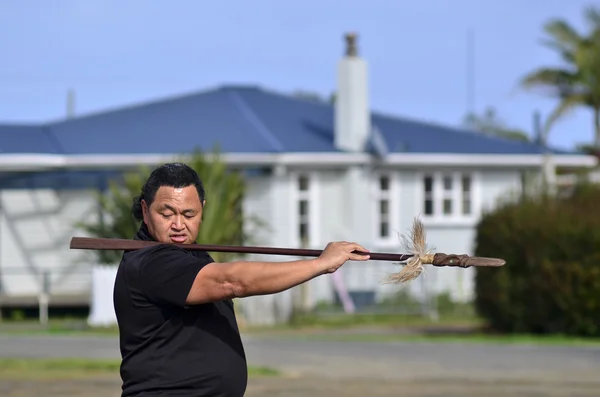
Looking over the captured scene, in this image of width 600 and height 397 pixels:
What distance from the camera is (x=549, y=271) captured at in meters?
22.6

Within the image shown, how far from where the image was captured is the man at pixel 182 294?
185 inches

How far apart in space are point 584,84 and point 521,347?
25648 millimetres

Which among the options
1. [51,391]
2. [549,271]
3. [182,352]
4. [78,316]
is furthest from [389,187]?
[182,352]

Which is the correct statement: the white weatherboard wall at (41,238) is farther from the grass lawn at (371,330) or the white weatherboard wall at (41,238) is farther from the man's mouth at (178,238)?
the man's mouth at (178,238)

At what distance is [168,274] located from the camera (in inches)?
188

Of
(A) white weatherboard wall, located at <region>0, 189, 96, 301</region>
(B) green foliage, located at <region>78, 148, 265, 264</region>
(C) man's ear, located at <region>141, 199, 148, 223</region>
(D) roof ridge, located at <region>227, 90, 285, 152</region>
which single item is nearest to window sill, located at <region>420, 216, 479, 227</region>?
(D) roof ridge, located at <region>227, 90, 285, 152</region>

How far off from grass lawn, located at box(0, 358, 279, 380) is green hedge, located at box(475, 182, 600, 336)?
293 inches

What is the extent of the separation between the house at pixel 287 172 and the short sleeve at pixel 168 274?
22.5 m

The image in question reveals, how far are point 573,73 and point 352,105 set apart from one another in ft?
45.8

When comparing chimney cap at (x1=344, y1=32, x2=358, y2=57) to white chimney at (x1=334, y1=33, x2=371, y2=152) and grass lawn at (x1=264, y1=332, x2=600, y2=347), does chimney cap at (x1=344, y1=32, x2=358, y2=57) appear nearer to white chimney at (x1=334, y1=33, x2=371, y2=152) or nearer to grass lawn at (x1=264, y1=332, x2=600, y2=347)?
white chimney at (x1=334, y1=33, x2=371, y2=152)

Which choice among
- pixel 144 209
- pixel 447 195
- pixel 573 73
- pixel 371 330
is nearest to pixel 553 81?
pixel 573 73

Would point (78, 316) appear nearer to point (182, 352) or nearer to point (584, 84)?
point (584, 84)

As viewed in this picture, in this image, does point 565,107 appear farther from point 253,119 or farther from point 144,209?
point 144,209

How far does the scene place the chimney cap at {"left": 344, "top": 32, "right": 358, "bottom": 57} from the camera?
3400cm
